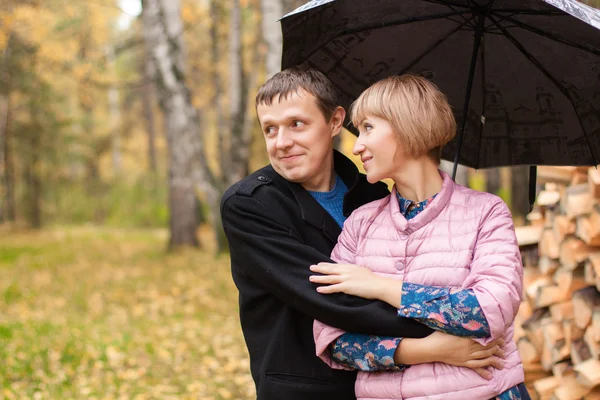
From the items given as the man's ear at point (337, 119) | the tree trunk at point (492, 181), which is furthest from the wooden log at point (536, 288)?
the tree trunk at point (492, 181)

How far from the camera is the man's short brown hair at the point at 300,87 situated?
235 cm

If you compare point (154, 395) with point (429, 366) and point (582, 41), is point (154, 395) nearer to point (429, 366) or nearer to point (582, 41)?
point (429, 366)

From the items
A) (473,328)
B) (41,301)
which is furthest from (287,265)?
(41,301)

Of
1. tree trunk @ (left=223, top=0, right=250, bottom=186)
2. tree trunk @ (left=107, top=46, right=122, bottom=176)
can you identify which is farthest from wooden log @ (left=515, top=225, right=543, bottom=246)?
tree trunk @ (left=107, top=46, right=122, bottom=176)

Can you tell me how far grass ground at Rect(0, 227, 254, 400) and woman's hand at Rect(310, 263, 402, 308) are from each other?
327 centimetres

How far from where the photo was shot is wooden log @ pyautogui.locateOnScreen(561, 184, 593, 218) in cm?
344

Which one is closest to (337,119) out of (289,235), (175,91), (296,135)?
(296,135)

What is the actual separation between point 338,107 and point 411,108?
47 centimetres

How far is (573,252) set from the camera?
3.53m

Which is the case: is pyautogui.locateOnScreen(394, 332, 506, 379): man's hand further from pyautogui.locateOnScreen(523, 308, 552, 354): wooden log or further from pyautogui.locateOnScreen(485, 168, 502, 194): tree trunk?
pyautogui.locateOnScreen(485, 168, 502, 194): tree trunk

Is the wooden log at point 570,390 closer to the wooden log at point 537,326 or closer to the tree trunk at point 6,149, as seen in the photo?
the wooden log at point 537,326

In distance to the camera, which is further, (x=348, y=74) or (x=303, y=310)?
(x=348, y=74)

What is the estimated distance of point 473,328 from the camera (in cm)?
190

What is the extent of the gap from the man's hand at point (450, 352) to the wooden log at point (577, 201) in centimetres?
171
